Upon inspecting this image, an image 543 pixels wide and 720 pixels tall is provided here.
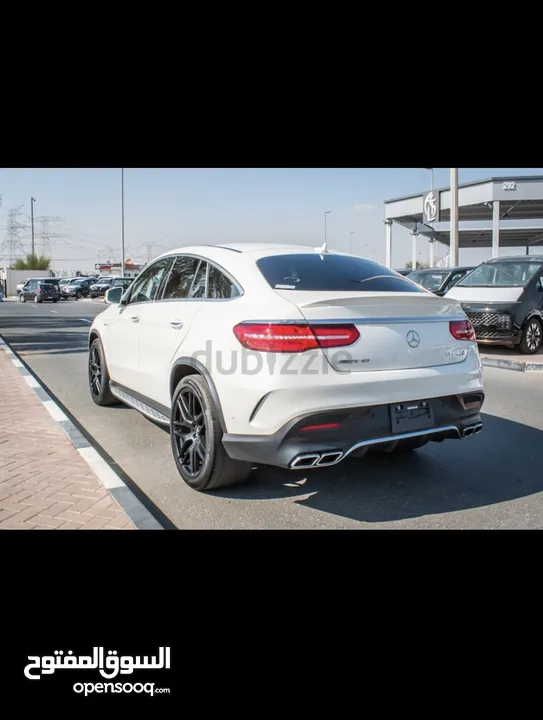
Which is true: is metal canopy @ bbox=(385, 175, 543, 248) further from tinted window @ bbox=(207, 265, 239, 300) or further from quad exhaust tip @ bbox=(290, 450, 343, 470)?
quad exhaust tip @ bbox=(290, 450, 343, 470)

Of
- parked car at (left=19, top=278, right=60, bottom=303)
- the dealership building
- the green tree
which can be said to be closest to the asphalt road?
the dealership building

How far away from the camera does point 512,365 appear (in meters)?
9.88

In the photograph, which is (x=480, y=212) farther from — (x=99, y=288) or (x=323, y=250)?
(x=323, y=250)

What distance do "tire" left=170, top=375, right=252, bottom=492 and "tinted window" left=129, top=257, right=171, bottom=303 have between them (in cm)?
136

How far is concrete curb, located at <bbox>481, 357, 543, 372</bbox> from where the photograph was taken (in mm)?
9648
